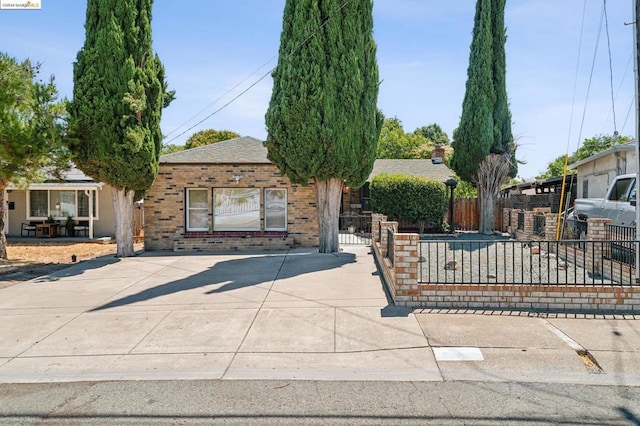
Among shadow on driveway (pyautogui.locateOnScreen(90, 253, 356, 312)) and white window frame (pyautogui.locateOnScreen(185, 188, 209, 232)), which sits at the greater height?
white window frame (pyautogui.locateOnScreen(185, 188, 209, 232))

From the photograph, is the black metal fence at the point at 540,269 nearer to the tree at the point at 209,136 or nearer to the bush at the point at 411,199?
the bush at the point at 411,199

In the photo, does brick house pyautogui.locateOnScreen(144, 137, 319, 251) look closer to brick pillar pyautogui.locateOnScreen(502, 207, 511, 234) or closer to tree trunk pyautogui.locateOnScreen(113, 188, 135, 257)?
tree trunk pyautogui.locateOnScreen(113, 188, 135, 257)

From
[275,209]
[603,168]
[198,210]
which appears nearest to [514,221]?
[603,168]

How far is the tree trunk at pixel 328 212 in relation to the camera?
13.0 meters

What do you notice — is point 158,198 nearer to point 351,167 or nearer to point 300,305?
point 351,167

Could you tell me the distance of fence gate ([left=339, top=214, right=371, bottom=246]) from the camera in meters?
16.5

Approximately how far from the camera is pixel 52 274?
10.6 meters

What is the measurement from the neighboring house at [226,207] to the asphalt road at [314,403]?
10.3 metres

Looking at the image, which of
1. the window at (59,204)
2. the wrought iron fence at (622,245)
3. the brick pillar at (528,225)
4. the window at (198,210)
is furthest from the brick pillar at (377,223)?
the window at (59,204)

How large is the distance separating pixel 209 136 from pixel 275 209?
96.5 feet

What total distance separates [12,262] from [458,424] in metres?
13.4

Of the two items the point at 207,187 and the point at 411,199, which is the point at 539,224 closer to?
the point at 411,199

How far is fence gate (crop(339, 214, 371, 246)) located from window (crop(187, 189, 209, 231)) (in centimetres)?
493

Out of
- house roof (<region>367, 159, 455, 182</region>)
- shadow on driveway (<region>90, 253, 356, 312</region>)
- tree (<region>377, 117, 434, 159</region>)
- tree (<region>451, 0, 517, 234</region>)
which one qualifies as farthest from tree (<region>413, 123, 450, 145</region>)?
shadow on driveway (<region>90, 253, 356, 312</region>)
